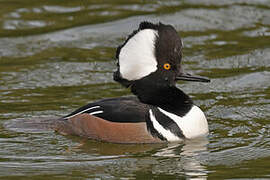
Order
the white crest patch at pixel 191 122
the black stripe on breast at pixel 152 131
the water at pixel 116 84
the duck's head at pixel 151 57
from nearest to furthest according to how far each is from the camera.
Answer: the water at pixel 116 84
the duck's head at pixel 151 57
the black stripe on breast at pixel 152 131
the white crest patch at pixel 191 122

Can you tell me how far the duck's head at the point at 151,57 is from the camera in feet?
26.2

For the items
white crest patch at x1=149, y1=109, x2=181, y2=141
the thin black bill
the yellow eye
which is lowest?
white crest patch at x1=149, y1=109, x2=181, y2=141

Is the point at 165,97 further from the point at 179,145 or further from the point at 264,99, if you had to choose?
the point at 264,99

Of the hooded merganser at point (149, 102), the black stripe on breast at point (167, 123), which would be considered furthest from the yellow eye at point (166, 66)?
the black stripe on breast at point (167, 123)

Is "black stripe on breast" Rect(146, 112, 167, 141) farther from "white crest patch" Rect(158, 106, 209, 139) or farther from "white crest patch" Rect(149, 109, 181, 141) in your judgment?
"white crest patch" Rect(158, 106, 209, 139)

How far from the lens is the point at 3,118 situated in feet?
30.5

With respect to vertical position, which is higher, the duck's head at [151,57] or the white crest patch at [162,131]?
Result: the duck's head at [151,57]

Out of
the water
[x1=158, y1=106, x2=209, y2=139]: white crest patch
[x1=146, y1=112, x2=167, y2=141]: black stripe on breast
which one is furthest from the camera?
[x1=158, y1=106, x2=209, y2=139]: white crest patch

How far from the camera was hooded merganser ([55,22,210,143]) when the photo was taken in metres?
8.02

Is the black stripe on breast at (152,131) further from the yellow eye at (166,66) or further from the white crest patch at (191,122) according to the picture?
the yellow eye at (166,66)

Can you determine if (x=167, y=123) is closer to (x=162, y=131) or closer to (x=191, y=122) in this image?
(x=162, y=131)

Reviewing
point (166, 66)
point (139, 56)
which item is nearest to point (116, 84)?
point (166, 66)

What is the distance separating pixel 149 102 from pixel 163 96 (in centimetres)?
19

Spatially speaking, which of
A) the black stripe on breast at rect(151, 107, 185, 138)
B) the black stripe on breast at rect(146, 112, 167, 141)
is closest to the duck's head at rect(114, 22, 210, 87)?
the black stripe on breast at rect(151, 107, 185, 138)
